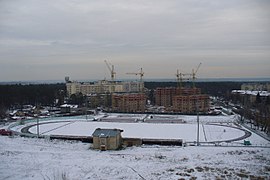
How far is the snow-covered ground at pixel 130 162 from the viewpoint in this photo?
22.0ft

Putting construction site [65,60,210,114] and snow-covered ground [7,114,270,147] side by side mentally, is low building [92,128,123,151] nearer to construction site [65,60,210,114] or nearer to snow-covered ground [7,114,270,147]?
snow-covered ground [7,114,270,147]

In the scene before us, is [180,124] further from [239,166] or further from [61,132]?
[239,166]

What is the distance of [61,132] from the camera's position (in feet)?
44.4

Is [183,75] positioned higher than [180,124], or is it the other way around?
[183,75]

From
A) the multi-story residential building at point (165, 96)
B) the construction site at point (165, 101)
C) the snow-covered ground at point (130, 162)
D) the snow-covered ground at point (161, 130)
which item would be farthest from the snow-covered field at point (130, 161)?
the multi-story residential building at point (165, 96)

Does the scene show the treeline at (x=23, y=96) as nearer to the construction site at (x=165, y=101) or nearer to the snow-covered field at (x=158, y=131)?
the construction site at (x=165, y=101)

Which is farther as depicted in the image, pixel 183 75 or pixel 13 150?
pixel 183 75

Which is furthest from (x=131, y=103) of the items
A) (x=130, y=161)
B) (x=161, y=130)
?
(x=130, y=161)

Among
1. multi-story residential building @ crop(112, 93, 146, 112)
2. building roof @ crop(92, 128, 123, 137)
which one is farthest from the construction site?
building roof @ crop(92, 128, 123, 137)

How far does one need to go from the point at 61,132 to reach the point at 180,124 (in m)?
6.37

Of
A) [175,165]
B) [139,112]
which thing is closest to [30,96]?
[139,112]

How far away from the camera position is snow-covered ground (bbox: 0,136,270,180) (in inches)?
264

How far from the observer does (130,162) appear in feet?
25.8

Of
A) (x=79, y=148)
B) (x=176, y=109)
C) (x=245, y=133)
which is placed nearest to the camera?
(x=79, y=148)
